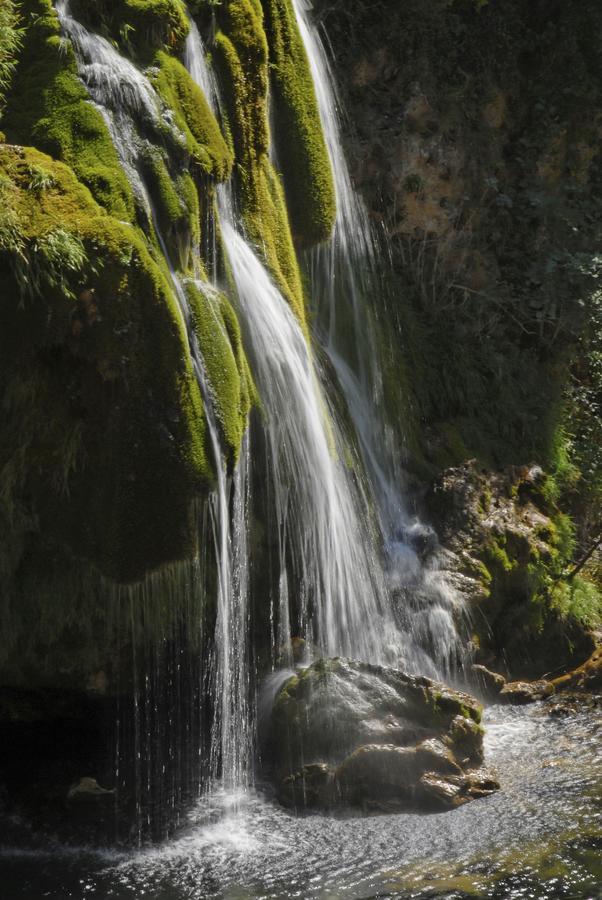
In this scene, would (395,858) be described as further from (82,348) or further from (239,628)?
(82,348)

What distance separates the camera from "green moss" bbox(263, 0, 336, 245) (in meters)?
8.01

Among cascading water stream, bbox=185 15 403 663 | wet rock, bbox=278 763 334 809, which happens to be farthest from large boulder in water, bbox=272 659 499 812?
cascading water stream, bbox=185 15 403 663

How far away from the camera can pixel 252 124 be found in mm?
7148

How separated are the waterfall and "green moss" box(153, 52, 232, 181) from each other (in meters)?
2.45

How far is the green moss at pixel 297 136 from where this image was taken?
8.01m

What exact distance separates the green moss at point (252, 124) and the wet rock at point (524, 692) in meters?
3.08

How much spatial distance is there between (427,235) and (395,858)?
21.7 feet

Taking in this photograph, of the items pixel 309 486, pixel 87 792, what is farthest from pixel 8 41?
pixel 87 792

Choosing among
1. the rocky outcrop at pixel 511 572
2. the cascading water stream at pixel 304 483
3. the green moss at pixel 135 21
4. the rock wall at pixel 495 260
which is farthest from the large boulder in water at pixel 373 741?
the green moss at pixel 135 21

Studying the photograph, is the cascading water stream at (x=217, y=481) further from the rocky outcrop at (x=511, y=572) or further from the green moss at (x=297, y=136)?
the green moss at (x=297, y=136)

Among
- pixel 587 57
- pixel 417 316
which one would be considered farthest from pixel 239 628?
pixel 587 57

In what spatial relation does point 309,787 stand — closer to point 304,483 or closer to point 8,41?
point 304,483

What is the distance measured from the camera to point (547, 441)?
990 cm

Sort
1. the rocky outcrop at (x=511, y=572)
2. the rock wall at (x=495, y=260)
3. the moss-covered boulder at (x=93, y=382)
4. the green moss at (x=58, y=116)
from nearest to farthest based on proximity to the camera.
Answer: the moss-covered boulder at (x=93, y=382), the green moss at (x=58, y=116), the rocky outcrop at (x=511, y=572), the rock wall at (x=495, y=260)
